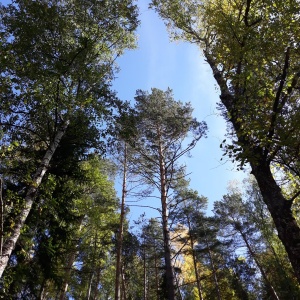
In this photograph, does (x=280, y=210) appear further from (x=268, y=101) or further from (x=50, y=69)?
(x=50, y=69)

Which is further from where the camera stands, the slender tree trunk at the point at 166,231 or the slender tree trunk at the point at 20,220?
the slender tree trunk at the point at 166,231

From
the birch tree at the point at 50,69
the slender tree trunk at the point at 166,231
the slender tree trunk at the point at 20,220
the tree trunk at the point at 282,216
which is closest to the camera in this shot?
the tree trunk at the point at 282,216

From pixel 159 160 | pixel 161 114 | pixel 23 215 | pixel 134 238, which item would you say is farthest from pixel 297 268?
pixel 134 238

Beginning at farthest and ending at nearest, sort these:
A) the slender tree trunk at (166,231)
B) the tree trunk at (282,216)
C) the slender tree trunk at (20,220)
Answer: the slender tree trunk at (166,231), the slender tree trunk at (20,220), the tree trunk at (282,216)

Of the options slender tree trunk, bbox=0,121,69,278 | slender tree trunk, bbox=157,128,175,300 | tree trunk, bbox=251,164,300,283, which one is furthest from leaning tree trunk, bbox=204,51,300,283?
slender tree trunk, bbox=157,128,175,300

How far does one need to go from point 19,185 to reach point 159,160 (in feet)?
22.2

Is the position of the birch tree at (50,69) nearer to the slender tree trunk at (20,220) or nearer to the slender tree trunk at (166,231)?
the slender tree trunk at (20,220)

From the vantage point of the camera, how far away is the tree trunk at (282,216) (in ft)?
12.4

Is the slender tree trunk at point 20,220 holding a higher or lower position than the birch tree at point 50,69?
lower

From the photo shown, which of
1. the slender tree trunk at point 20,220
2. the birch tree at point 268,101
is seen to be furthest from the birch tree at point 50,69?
the birch tree at point 268,101

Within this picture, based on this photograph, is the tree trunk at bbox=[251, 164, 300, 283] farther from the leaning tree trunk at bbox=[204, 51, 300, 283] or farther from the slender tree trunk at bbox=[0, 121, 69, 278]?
the slender tree trunk at bbox=[0, 121, 69, 278]

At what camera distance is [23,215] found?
18.5 ft

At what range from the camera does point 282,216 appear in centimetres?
410

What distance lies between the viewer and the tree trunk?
12.4 ft
